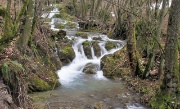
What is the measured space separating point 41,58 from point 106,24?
12044 mm

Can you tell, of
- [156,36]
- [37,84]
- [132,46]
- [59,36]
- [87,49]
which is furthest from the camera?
[59,36]

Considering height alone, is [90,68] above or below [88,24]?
below

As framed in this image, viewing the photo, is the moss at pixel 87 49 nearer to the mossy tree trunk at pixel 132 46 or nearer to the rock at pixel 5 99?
the mossy tree trunk at pixel 132 46

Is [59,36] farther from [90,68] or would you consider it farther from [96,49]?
[90,68]

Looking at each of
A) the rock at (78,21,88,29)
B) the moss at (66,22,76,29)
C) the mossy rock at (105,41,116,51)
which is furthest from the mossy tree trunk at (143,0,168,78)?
the moss at (66,22,76,29)

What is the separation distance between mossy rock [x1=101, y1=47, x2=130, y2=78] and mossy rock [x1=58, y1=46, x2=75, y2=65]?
1.89m

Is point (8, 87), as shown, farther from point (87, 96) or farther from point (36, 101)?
point (87, 96)

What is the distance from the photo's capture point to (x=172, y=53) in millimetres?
7719

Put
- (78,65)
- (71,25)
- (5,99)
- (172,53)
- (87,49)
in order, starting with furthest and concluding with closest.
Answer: (71,25) < (87,49) < (78,65) < (172,53) < (5,99)

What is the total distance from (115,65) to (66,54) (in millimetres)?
2864

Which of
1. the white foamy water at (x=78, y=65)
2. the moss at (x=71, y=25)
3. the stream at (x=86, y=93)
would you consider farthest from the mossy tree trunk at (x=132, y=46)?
the moss at (x=71, y=25)

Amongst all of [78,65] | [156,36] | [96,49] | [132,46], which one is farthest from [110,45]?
[156,36]

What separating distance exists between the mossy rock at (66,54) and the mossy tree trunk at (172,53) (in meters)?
7.31

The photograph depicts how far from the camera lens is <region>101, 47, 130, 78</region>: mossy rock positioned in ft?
42.9
